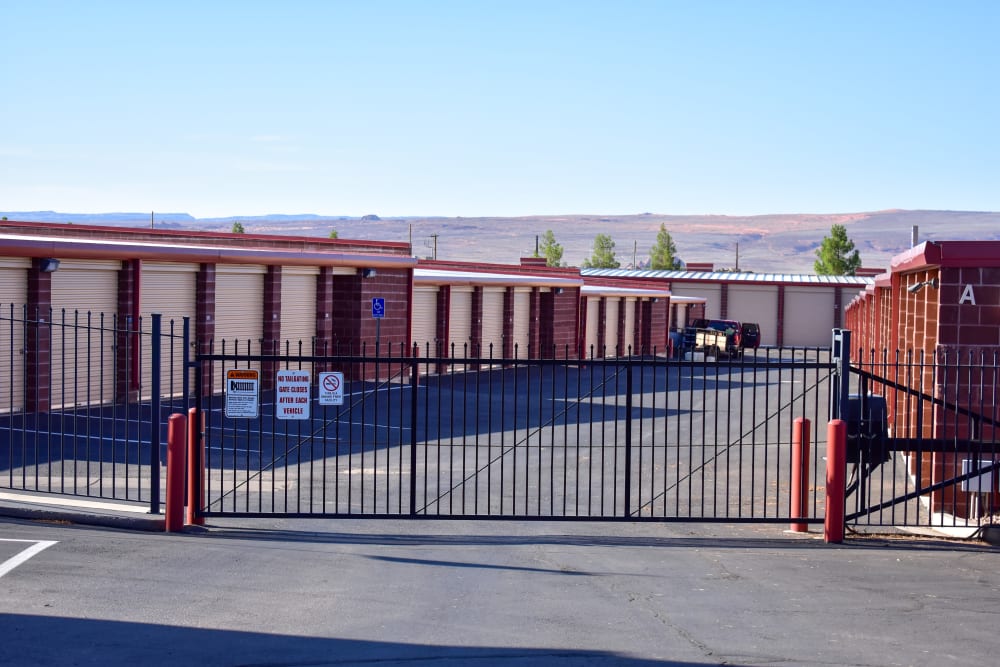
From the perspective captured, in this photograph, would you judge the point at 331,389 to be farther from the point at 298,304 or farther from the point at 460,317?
the point at 460,317

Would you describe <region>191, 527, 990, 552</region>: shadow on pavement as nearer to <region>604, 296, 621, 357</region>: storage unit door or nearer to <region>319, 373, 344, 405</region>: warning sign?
<region>319, 373, 344, 405</region>: warning sign

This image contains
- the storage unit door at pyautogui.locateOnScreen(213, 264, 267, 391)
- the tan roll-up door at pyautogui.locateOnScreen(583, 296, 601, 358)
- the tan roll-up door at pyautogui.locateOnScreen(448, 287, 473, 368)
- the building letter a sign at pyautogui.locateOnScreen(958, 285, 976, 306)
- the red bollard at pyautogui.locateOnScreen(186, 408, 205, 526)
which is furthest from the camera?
the tan roll-up door at pyautogui.locateOnScreen(583, 296, 601, 358)

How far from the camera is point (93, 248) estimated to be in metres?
23.8

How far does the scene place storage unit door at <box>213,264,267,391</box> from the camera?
93.4ft

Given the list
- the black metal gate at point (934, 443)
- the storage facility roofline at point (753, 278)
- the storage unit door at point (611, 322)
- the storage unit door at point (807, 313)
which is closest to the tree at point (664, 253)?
the storage facility roofline at point (753, 278)

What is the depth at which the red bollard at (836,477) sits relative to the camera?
11523 mm

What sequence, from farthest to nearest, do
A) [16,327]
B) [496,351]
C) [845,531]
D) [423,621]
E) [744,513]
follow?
[496,351] < [16,327] < [744,513] < [845,531] < [423,621]

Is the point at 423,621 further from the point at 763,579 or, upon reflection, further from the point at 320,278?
the point at 320,278

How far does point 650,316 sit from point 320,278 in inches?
1160

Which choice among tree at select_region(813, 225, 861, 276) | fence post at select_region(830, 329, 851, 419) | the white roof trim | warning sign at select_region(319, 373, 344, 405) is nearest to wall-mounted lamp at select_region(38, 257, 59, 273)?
warning sign at select_region(319, 373, 344, 405)

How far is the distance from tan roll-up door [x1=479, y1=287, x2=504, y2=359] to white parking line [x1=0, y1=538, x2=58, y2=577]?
2925cm

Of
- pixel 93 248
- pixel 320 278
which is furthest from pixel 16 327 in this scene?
pixel 320 278

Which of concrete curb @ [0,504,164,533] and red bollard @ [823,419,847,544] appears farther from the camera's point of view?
concrete curb @ [0,504,164,533]

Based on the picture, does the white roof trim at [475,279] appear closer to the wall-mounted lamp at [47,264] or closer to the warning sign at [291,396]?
the wall-mounted lamp at [47,264]
